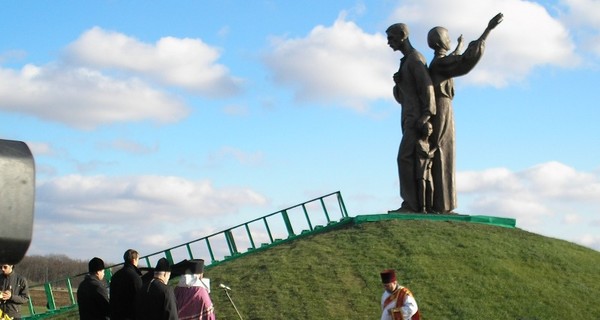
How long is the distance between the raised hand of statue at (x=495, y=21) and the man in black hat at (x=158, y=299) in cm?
1483

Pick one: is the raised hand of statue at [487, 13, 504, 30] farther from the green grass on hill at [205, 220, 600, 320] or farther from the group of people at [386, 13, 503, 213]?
the green grass on hill at [205, 220, 600, 320]

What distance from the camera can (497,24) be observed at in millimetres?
22031

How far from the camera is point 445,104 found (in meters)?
22.6

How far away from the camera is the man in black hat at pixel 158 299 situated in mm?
9133

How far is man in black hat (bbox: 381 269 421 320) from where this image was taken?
1028 centimetres

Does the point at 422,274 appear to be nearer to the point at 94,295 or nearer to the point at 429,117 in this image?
the point at 429,117

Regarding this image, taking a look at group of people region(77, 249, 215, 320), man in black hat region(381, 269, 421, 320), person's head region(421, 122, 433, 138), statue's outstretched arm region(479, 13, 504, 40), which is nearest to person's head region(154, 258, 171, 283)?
group of people region(77, 249, 215, 320)

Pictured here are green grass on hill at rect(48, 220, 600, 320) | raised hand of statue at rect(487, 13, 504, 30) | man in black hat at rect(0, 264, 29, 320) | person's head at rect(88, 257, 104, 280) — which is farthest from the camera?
raised hand of statue at rect(487, 13, 504, 30)

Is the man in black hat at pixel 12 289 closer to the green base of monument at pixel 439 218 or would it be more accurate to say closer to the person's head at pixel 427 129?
the green base of monument at pixel 439 218

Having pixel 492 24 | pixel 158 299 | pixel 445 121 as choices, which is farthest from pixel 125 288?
pixel 492 24

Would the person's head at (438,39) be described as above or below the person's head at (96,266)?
above

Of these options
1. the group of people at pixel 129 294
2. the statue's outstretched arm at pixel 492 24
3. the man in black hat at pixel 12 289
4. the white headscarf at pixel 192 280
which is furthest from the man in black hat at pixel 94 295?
the statue's outstretched arm at pixel 492 24

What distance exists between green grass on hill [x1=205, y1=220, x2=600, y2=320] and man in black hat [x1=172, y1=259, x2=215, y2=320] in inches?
214

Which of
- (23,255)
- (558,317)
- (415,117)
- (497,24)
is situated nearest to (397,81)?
(415,117)
